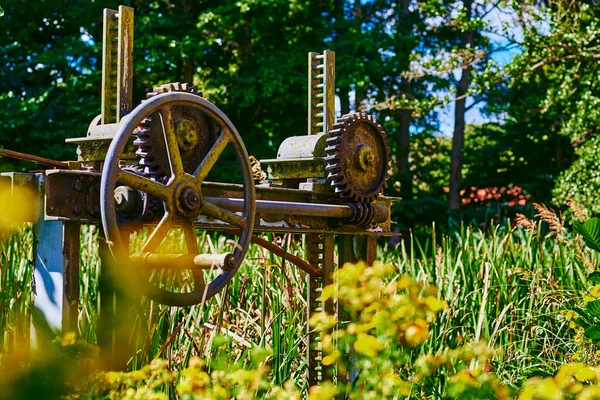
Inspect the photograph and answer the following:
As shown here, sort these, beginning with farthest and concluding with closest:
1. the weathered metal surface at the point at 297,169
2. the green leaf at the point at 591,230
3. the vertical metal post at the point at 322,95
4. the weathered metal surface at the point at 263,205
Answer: the vertical metal post at the point at 322,95 < the weathered metal surface at the point at 297,169 < the green leaf at the point at 591,230 < the weathered metal surface at the point at 263,205

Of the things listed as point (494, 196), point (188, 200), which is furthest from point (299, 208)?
point (494, 196)

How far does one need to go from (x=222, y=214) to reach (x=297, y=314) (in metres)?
1.10

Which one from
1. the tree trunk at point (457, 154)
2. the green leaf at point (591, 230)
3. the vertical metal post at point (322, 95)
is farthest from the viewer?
the tree trunk at point (457, 154)

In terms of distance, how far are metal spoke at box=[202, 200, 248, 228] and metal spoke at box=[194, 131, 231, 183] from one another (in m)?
0.09

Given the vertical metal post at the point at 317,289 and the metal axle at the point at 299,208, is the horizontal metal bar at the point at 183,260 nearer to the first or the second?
the metal axle at the point at 299,208

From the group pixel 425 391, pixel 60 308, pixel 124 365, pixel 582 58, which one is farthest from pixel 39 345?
pixel 582 58

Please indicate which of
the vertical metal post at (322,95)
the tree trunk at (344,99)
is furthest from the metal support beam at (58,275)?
the tree trunk at (344,99)

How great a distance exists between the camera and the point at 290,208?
10.3 feet

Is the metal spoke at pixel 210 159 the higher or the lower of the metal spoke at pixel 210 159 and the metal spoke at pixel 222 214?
the higher

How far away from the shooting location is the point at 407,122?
17453 mm

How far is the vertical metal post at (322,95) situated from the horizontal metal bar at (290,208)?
0.46m

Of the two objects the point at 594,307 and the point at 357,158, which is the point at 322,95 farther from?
the point at 594,307

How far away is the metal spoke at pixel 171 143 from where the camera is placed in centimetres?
258

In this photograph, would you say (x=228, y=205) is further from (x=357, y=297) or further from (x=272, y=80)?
(x=272, y=80)
